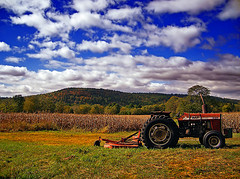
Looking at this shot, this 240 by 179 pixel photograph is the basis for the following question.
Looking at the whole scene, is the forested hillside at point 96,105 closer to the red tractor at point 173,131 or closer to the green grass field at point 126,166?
the red tractor at point 173,131

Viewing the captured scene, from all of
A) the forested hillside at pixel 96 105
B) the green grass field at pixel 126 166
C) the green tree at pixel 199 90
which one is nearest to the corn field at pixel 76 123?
the forested hillside at pixel 96 105

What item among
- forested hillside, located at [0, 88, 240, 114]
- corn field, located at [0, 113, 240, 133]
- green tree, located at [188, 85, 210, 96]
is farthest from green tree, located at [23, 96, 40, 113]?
green tree, located at [188, 85, 210, 96]

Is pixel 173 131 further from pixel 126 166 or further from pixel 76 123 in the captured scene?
pixel 76 123

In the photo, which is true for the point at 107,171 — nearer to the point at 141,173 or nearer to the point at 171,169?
the point at 141,173

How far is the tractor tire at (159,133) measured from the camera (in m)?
8.64

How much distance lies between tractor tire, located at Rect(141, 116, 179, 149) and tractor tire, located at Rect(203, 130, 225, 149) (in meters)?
1.43

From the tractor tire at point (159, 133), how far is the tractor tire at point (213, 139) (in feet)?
4.68

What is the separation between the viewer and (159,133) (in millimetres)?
8742

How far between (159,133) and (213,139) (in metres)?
2.63

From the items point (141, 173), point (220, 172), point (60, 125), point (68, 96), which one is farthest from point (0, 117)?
point (68, 96)

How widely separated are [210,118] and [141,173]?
576 cm

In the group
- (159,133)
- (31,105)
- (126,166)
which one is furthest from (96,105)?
(126,166)

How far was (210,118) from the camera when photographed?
9445 mm

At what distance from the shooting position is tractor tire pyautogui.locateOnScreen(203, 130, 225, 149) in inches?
346
